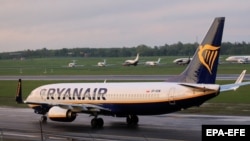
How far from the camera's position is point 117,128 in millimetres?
37438

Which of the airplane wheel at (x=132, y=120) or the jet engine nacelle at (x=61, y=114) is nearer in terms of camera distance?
the jet engine nacelle at (x=61, y=114)

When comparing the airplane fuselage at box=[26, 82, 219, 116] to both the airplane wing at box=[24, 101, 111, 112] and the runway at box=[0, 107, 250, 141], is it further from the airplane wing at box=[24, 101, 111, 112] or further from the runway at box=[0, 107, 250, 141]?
the runway at box=[0, 107, 250, 141]

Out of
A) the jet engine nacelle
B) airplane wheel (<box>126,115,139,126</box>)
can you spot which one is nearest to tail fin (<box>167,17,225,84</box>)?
airplane wheel (<box>126,115,139,126</box>)

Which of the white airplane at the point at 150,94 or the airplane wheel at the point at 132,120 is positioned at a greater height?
the white airplane at the point at 150,94

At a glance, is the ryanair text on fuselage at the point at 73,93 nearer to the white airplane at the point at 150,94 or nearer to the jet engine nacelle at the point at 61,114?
the white airplane at the point at 150,94

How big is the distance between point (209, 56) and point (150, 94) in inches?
185

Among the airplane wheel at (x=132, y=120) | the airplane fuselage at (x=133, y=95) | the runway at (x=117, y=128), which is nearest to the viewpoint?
the runway at (x=117, y=128)

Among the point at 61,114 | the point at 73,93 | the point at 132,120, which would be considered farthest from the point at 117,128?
the point at 73,93

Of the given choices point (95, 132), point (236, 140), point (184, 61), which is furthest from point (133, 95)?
point (184, 61)

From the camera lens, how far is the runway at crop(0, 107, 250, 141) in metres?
32.8

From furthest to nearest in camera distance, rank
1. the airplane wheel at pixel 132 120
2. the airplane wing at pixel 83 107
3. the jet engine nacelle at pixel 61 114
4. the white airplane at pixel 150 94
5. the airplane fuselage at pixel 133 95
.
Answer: the airplane wheel at pixel 132 120 < the airplane wing at pixel 83 107 < the jet engine nacelle at pixel 61 114 < the white airplane at pixel 150 94 < the airplane fuselage at pixel 133 95

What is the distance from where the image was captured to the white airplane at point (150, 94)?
3500 centimetres

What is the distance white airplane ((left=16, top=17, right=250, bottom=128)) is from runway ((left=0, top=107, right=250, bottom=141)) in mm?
1119

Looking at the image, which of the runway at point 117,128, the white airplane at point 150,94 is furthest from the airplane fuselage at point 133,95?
the runway at point 117,128
